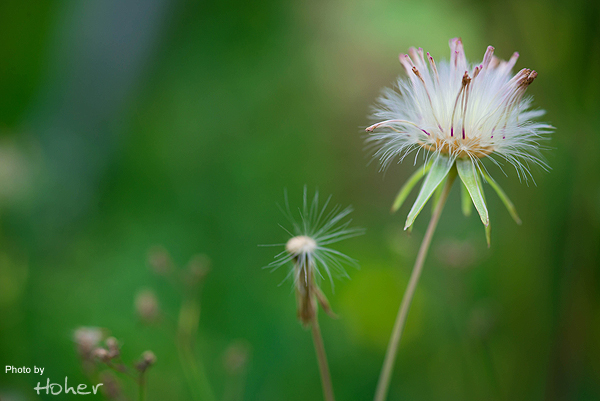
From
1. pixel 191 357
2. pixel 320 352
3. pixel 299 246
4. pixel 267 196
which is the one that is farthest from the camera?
pixel 267 196

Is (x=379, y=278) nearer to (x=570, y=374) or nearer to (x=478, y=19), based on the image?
(x=570, y=374)

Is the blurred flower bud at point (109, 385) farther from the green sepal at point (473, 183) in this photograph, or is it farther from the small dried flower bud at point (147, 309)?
the green sepal at point (473, 183)

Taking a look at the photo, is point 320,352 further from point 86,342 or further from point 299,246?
point 86,342

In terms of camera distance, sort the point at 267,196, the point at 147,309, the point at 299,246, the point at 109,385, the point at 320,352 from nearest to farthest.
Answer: the point at 299,246 < the point at 320,352 < the point at 109,385 < the point at 147,309 < the point at 267,196

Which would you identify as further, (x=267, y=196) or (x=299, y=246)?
(x=267, y=196)

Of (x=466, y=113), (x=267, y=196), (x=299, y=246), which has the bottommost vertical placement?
(x=299, y=246)

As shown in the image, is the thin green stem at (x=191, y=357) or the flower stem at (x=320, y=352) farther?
the thin green stem at (x=191, y=357)

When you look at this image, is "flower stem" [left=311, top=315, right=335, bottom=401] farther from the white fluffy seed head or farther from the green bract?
the green bract

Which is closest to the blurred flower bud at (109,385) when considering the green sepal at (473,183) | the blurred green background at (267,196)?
the blurred green background at (267,196)

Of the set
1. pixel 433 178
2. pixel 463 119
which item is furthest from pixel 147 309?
pixel 463 119
